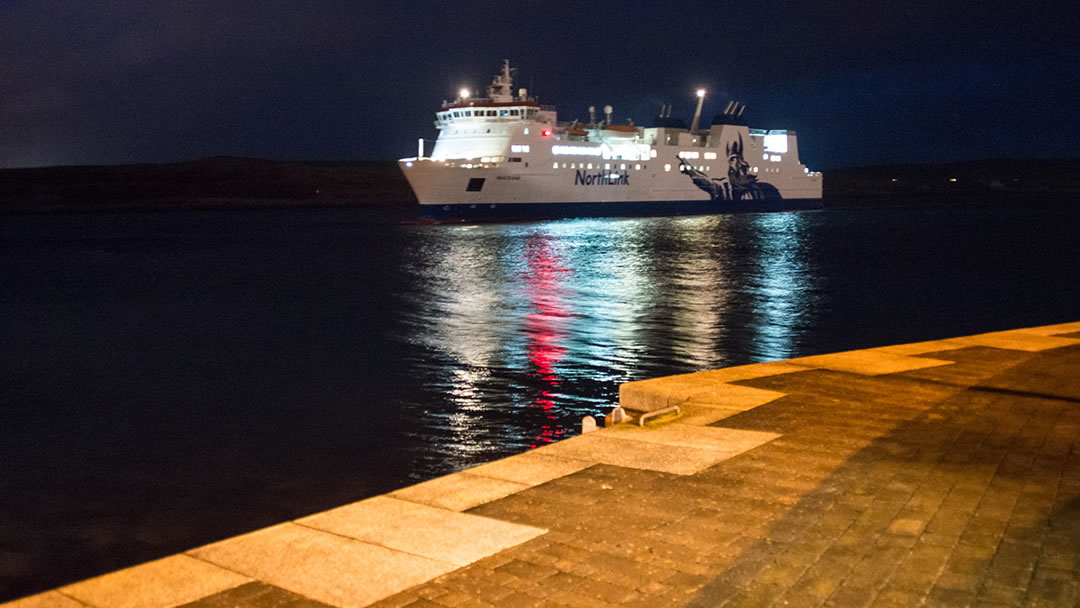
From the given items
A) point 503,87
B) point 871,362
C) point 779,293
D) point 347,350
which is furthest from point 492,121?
point 871,362

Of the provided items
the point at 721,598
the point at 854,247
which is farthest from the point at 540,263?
the point at 721,598

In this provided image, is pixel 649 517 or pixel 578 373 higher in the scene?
pixel 649 517

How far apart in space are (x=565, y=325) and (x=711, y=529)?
15.1 m

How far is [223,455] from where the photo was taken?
32.7 feet

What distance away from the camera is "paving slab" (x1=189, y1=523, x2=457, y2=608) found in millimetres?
3678

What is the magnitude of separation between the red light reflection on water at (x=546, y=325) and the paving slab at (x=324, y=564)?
18.6 ft

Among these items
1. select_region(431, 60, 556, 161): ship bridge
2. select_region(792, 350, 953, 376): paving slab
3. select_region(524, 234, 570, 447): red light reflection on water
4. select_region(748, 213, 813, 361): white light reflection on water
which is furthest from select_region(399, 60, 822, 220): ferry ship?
select_region(792, 350, 953, 376): paving slab

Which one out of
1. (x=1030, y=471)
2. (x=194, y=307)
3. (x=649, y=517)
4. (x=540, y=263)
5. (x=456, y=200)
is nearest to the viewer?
(x=649, y=517)

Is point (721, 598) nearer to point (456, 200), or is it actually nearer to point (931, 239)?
point (931, 239)

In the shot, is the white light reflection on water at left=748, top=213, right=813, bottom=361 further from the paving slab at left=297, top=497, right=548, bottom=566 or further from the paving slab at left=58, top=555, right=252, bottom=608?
the paving slab at left=58, top=555, right=252, bottom=608

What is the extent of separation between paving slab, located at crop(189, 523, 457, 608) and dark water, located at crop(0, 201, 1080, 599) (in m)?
3.22

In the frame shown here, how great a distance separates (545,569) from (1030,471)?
310 centimetres

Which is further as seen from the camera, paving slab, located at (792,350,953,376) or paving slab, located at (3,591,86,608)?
paving slab, located at (792,350,953,376)

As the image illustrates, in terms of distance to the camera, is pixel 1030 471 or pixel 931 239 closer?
pixel 1030 471
